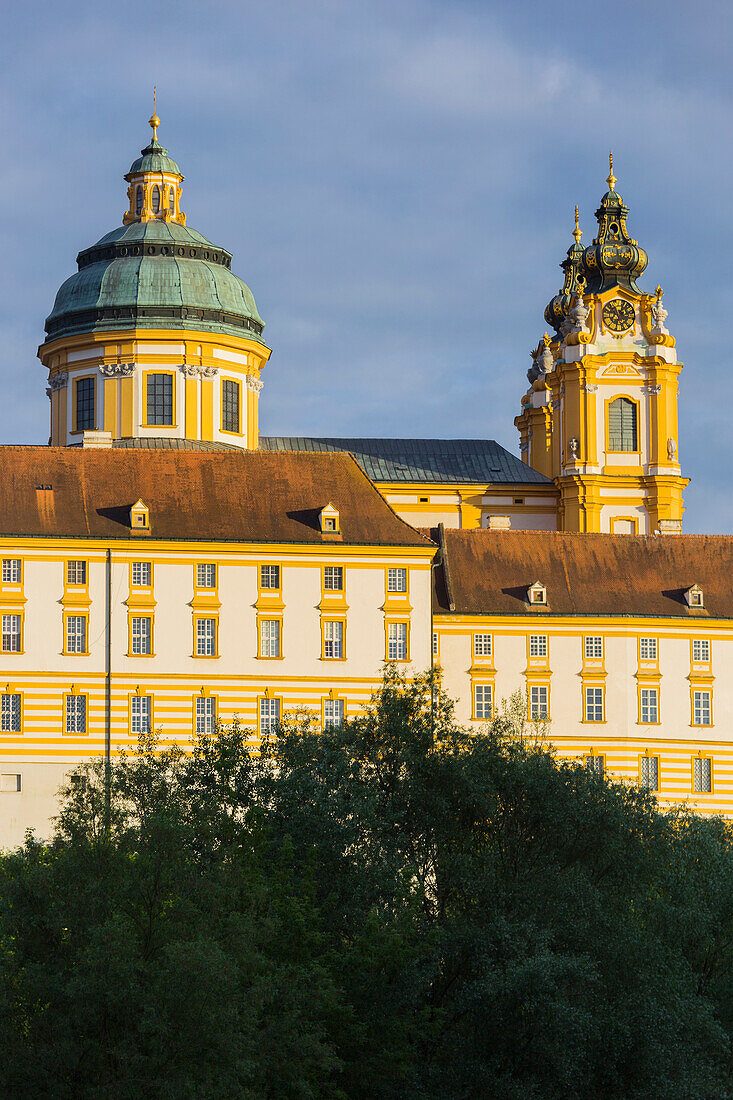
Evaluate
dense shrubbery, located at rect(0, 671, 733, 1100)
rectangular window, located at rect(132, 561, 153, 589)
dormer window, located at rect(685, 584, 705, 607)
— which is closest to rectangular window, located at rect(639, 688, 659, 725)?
dormer window, located at rect(685, 584, 705, 607)

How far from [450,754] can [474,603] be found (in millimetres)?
30610

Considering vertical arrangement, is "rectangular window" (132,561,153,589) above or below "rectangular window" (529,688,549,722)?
above

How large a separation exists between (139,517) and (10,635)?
6827mm

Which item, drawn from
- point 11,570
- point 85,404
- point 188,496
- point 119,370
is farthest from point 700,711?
point 85,404

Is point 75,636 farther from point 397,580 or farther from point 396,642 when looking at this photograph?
point 397,580

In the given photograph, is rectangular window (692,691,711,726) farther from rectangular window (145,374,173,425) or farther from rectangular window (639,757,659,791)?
rectangular window (145,374,173,425)

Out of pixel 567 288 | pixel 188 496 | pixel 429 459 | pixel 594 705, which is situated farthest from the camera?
pixel 567 288

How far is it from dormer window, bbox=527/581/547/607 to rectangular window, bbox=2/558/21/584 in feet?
70.3

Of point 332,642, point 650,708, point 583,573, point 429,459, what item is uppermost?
point 429,459

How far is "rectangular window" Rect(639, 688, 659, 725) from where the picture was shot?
87188 millimetres

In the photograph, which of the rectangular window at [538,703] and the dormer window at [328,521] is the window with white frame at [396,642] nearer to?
the dormer window at [328,521]

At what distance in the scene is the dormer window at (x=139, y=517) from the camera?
82.1m

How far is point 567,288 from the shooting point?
5172 inches

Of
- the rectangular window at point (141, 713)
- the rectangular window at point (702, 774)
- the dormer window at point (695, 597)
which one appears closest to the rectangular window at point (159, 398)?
the rectangular window at point (141, 713)
